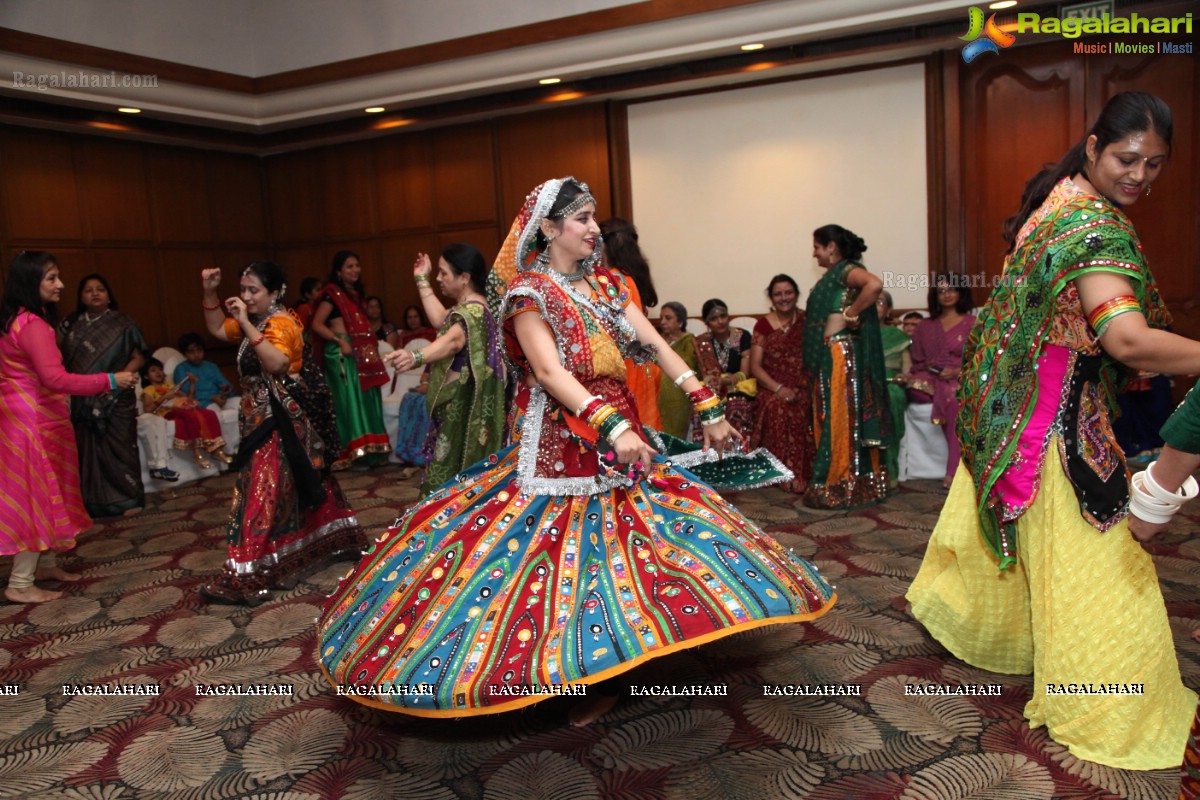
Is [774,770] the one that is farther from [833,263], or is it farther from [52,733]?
[833,263]

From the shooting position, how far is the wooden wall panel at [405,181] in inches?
316

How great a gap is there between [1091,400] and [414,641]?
5.52 ft

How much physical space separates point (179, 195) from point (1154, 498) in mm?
8373

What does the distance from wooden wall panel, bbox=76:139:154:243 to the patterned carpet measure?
16.7ft

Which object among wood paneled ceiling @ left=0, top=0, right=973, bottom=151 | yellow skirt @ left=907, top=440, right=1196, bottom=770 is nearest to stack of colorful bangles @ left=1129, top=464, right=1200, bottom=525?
yellow skirt @ left=907, top=440, right=1196, bottom=770

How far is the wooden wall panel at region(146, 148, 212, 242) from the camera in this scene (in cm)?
795

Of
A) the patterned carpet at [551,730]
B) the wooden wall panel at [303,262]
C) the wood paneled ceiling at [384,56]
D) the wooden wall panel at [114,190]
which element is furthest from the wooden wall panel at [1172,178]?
the wooden wall panel at [114,190]

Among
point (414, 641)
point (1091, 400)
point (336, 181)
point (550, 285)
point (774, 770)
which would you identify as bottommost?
point (774, 770)

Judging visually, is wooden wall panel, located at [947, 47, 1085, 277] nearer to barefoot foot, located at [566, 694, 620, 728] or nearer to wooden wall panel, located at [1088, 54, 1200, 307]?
wooden wall panel, located at [1088, 54, 1200, 307]

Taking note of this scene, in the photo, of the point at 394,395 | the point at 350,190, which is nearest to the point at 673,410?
the point at 394,395

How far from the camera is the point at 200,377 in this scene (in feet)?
21.2

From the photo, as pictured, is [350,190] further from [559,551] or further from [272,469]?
[559,551]

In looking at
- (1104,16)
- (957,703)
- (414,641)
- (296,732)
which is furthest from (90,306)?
(1104,16)

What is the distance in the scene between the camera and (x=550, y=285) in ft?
7.66
